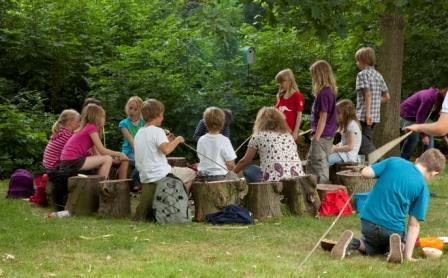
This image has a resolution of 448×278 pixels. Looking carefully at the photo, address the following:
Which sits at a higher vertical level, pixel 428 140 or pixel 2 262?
pixel 428 140

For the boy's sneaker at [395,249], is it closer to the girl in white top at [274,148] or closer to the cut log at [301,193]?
the cut log at [301,193]

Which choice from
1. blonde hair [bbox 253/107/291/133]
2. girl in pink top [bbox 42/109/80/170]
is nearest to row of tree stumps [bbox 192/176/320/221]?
blonde hair [bbox 253/107/291/133]

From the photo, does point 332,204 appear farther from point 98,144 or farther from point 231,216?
point 98,144

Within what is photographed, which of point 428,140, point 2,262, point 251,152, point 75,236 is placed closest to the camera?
point 2,262

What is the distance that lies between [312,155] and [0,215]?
3549 mm

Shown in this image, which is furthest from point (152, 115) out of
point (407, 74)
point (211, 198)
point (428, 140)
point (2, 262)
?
point (407, 74)

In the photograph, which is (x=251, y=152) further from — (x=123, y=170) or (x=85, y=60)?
(x=85, y=60)

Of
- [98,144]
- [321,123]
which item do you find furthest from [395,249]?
[98,144]

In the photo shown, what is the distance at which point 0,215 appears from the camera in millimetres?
7918

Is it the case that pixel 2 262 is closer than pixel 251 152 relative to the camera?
Yes

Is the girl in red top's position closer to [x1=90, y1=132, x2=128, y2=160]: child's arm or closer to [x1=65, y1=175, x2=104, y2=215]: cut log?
[x1=90, y1=132, x2=128, y2=160]: child's arm

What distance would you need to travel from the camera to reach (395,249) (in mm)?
5918

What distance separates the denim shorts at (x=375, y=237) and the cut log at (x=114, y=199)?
2.83 m

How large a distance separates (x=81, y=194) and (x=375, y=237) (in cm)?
342
